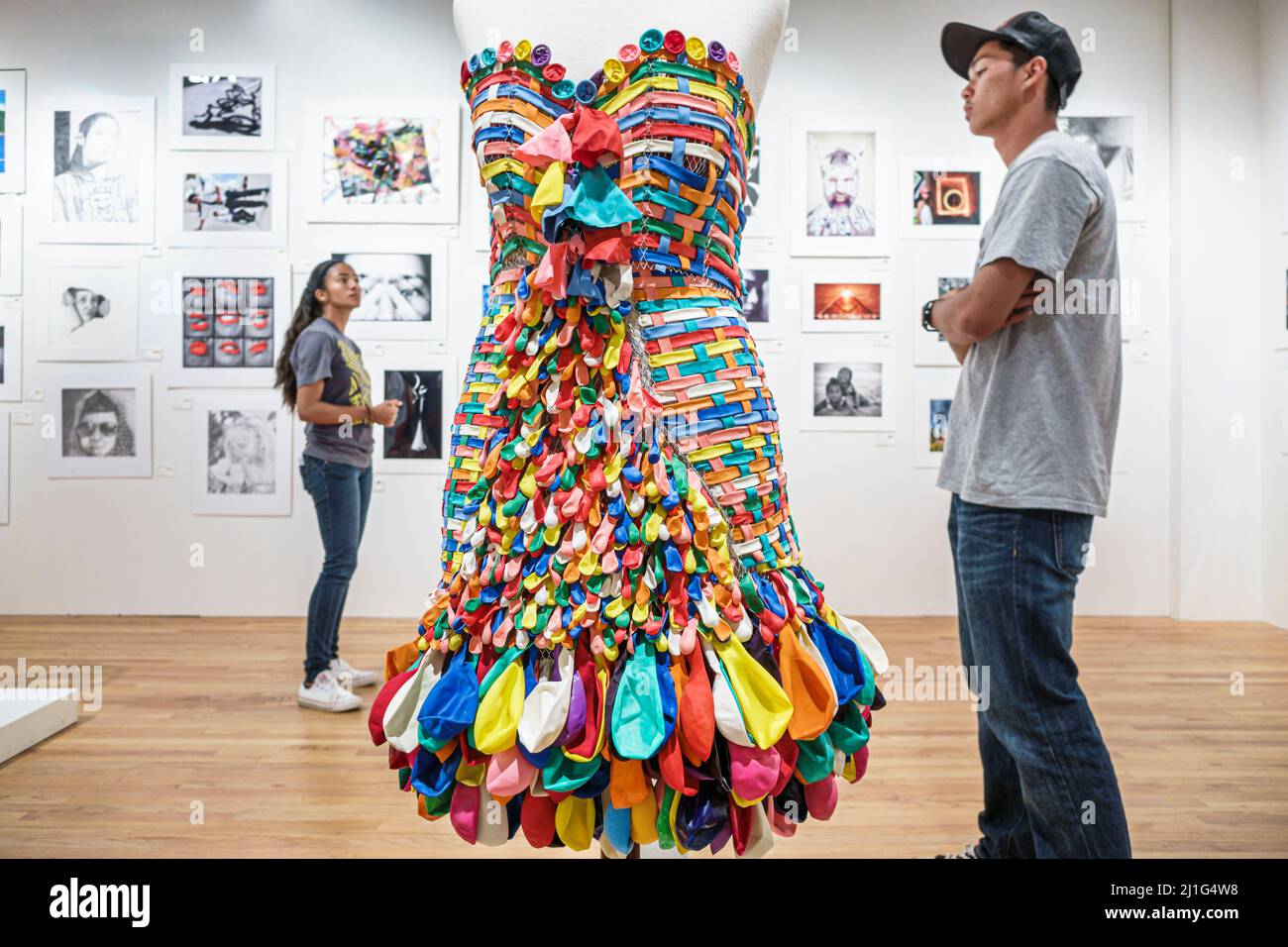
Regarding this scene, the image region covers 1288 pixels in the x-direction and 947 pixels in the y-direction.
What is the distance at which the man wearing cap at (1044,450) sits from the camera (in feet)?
4.84

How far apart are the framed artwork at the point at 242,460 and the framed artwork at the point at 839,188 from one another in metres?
3.09

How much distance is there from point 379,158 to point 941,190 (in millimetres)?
3093

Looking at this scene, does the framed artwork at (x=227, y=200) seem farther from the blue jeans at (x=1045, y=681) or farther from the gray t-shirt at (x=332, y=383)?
the blue jeans at (x=1045, y=681)

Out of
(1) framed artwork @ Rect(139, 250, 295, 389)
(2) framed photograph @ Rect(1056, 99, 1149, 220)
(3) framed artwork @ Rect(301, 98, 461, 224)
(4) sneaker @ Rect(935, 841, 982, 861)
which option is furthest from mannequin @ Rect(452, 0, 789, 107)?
(2) framed photograph @ Rect(1056, 99, 1149, 220)

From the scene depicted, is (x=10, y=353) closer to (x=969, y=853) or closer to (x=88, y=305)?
(x=88, y=305)

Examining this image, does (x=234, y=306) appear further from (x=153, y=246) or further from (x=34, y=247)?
(x=34, y=247)

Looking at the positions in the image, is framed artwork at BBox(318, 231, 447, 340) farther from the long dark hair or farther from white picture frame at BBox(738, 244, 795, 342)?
white picture frame at BBox(738, 244, 795, 342)

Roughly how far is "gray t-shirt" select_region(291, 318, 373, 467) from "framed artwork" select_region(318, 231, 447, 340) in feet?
4.81

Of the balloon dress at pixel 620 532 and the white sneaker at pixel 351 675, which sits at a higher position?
the balloon dress at pixel 620 532

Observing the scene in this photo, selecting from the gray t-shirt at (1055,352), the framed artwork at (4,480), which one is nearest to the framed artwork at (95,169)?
the framed artwork at (4,480)

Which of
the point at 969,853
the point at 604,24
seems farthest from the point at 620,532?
the point at 969,853

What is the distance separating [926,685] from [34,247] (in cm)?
519
